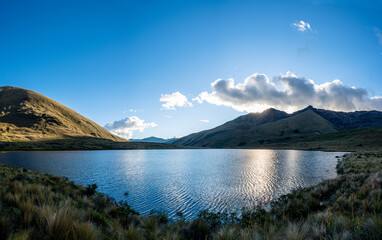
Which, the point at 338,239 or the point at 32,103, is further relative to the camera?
the point at 32,103

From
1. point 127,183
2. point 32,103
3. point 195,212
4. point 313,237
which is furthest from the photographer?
point 32,103

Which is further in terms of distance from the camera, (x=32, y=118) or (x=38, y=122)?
(x=32, y=118)

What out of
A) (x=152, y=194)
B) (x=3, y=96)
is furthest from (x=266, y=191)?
(x=3, y=96)

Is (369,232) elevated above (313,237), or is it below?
above

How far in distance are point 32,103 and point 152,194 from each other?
236640mm

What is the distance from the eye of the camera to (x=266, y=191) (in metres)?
17.0

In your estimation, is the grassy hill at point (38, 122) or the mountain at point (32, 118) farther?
the mountain at point (32, 118)

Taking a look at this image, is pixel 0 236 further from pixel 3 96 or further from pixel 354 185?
pixel 3 96

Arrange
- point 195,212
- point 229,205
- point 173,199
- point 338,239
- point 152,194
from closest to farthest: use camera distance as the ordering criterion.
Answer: point 338,239, point 195,212, point 229,205, point 173,199, point 152,194

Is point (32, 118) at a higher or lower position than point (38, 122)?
higher

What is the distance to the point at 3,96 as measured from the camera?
188 meters

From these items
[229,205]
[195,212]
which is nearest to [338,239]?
[195,212]

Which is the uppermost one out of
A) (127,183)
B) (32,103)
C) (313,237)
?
(32,103)

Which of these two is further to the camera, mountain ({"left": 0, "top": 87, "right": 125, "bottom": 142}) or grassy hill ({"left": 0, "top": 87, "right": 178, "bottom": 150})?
mountain ({"left": 0, "top": 87, "right": 125, "bottom": 142})
